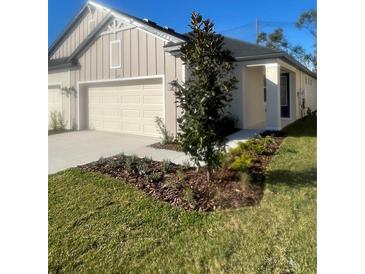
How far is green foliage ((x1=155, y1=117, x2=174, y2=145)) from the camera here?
7.03 m

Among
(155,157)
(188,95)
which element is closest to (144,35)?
(155,157)

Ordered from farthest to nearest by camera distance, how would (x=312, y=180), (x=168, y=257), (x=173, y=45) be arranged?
(x=173, y=45)
(x=312, y=180)
(x=168, y=257)

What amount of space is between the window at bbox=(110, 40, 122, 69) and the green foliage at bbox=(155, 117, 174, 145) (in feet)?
6.92

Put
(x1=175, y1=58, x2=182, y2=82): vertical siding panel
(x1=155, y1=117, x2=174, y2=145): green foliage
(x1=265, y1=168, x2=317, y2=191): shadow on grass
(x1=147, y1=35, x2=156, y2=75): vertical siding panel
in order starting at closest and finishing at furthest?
(x1=265, y1=168, x2=317, y2=191): shadow on grass → (x1=155, y1=117, x2=174, y2=145): green foliage → (x1=175, y1=58, x2=182, y2=82): vertical siding panel → (x1=147, y1=35, x2=156, y2=75): vertical siding panel

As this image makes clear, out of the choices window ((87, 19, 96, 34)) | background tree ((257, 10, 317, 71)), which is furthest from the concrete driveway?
window ((87, 19, 96, 34))

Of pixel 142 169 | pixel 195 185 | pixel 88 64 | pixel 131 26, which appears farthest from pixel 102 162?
pixel 88 64

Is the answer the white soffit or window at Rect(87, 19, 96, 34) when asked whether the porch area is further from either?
window at Rect(87, 19, 96, 34)

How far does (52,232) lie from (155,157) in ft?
8.86

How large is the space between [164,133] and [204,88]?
3.83 m

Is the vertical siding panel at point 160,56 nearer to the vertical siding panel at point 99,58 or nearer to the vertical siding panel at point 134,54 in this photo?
the vertical siding panel at point 134,54

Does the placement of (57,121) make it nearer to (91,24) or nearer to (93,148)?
(93,148)
